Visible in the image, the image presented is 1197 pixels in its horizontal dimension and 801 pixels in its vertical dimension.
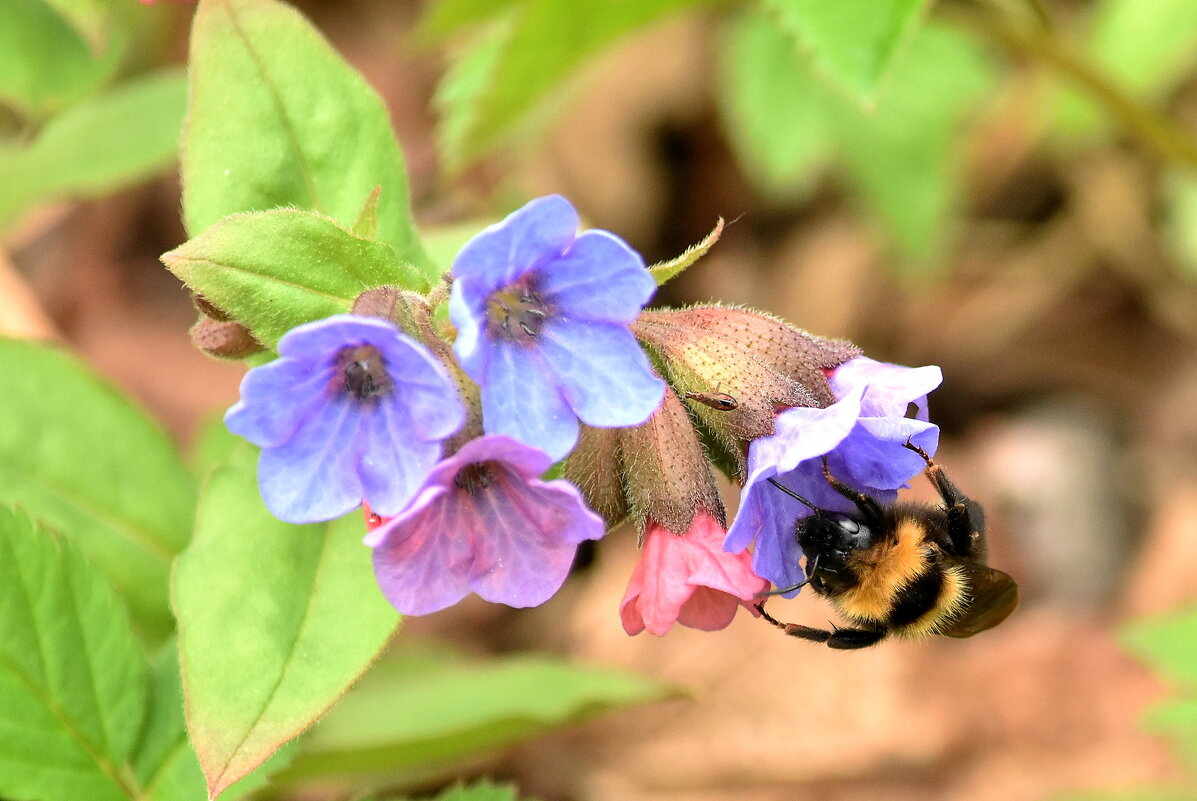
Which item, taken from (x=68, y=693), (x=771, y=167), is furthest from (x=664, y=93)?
(x=68, y=693)

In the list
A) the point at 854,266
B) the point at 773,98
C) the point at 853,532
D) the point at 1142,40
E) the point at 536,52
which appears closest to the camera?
the point at 853,532

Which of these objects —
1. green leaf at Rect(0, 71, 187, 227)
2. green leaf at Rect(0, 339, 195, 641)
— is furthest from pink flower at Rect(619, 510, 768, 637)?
green leaf at Rect(0, 71, 187, 227)

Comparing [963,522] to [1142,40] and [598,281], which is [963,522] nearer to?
[598,281]

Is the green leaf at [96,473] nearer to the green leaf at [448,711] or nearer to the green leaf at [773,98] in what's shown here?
the green leaf at [448,711]

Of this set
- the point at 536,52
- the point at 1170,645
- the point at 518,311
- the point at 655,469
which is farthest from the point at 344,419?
the point at 1170,645

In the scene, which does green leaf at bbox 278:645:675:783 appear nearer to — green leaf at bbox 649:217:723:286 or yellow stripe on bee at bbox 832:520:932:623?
yellow stripe on bee at bbox 832:520:932:623
